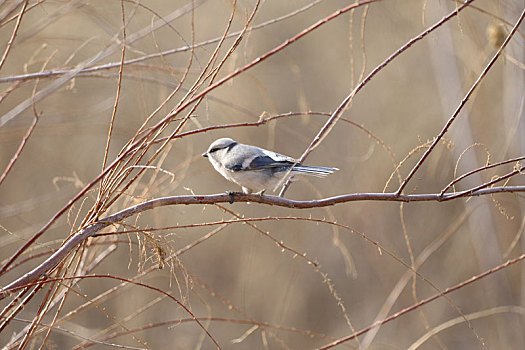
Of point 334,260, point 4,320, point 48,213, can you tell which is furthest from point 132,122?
point 4,320

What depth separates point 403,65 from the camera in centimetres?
681

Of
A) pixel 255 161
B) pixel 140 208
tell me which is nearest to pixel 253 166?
pixel 255 161

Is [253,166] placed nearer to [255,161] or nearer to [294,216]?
[255,161]

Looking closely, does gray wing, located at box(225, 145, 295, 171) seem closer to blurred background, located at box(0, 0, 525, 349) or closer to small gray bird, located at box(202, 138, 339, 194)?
small gray bird, located at box(202, 138, 339, 194)

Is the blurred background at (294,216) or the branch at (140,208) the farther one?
the blurred background at (294,216)

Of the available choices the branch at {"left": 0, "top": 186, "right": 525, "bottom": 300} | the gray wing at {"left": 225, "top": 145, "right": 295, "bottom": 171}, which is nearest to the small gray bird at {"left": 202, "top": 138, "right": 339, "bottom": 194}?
the gray wing at {"left": 225, "top": 145, "right": 295, "bottom": 171}

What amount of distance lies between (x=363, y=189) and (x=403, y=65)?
198cm

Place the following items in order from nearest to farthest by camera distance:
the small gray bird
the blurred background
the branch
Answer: the branch < the small gray bird < the blurred background

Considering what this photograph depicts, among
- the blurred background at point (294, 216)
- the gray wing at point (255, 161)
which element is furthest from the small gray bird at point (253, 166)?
the blurred background at point (294, 216)

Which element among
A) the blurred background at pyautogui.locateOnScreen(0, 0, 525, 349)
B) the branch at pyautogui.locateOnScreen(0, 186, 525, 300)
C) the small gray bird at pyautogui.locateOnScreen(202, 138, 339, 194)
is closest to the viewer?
the branch at pyautogui.locateOnScreen(0, 186, 525, 300)

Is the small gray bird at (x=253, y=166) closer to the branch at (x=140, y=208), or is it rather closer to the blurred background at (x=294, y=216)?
the branch at (x=140, y=208)

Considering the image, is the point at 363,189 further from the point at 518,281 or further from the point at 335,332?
the point at 518,281

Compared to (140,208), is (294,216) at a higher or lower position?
higher

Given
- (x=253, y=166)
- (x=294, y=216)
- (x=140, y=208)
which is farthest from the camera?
(x=294, y=216)
